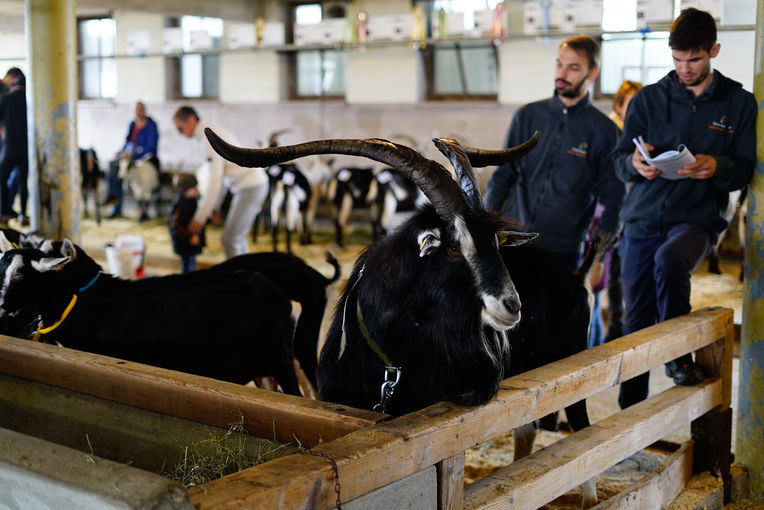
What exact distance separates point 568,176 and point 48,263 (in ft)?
8.15

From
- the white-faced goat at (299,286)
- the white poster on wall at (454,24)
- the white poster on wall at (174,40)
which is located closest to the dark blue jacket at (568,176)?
the white-faced goat at (299,286)

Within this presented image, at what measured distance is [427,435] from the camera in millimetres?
2180

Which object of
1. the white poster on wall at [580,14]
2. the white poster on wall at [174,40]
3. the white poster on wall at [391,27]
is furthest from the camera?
the white poster on wall at [174,40]

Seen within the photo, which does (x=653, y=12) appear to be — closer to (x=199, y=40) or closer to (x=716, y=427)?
(x=716, y=427)

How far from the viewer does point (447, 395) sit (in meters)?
2.66

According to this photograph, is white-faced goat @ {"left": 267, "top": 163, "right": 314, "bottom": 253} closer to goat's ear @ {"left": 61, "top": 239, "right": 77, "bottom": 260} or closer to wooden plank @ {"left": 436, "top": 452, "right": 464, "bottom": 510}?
goat's ear @ {"left": 61, "top": 239, "right": 77, "bottom": 260}

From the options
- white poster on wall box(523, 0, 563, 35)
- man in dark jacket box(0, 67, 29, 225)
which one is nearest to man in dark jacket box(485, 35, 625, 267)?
man in dark jacket box(0, 67, 29, 225)

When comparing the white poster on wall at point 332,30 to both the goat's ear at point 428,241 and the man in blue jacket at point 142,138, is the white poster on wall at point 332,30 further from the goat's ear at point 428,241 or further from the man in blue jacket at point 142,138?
the goat's ear at point 428,241

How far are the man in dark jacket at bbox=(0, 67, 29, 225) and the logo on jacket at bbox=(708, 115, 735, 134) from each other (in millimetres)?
6145

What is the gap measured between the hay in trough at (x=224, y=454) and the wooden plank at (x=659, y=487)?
1126mm

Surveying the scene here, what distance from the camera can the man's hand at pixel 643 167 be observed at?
391 centimetres

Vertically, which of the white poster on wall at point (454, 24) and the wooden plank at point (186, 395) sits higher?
the white poster on wall at point (454, 24)

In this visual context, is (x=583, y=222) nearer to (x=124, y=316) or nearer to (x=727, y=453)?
(x=727, y=453)

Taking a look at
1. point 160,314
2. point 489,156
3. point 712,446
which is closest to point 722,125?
point 489,156
